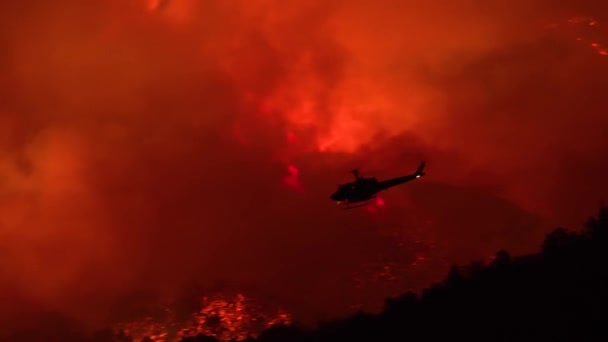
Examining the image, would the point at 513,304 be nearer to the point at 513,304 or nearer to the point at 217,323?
the point at 513,304

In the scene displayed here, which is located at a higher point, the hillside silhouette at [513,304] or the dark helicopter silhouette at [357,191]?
the dark helicopter silhouette at [357,191]

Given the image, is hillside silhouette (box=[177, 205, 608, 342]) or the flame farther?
the flame

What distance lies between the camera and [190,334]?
42.3 meters

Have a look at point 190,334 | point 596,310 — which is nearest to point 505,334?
point 596,310

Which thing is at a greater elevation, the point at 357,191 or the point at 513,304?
the point at 357,191

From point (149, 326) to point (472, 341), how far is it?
32.9 metres

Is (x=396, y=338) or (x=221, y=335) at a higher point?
(x=221, y=335)

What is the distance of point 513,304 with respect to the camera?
24219 millimetres

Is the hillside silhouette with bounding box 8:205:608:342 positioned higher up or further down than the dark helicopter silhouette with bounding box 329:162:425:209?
further down

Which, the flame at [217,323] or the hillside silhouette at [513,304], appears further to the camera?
the flame at [217,323]

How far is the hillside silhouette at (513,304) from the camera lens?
72.1ft

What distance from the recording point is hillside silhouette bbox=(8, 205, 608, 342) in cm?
2198

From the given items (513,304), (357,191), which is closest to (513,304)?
(513,304)

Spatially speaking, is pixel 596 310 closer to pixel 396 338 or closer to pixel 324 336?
pixel 396 338
